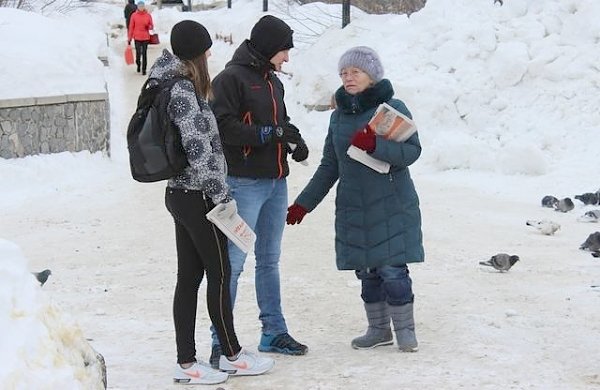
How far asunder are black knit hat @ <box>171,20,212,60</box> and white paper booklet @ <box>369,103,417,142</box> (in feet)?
3.25

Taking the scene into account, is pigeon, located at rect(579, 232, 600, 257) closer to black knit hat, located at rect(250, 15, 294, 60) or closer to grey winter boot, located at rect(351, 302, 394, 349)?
grey winter boot, located at rect(351, 302, 394, 349)

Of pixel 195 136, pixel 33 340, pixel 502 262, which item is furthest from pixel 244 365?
pixel 502 262

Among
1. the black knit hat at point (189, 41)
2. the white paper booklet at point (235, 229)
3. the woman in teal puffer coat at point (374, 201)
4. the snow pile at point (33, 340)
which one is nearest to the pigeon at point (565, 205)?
the woman in teal puffer coat at point (374, 201)

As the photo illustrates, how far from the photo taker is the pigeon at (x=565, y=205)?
10.1 m

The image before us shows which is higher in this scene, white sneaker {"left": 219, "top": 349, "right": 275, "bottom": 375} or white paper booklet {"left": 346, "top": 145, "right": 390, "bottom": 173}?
white paper booklet {"left": 346, "top": 145, "right": 390, "bottom": 173}

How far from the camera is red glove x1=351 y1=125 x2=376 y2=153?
5117 mm

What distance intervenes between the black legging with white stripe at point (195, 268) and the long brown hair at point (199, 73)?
1.54 feet

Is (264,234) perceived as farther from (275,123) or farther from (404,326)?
(404,326)

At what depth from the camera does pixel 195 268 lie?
4.80 m

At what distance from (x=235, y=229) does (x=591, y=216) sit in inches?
229

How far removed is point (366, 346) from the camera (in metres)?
5.53

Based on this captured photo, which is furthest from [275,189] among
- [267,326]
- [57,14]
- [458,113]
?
[57,14]

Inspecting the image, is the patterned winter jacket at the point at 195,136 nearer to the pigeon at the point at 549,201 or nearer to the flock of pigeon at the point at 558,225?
the flock of pigeon at the point at 558,225

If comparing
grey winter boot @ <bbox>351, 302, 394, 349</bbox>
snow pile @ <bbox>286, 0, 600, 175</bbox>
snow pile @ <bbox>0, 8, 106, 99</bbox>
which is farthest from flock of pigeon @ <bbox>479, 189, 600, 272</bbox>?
snow pile @ <bbox>0, 8, 106, 99</bbox>
